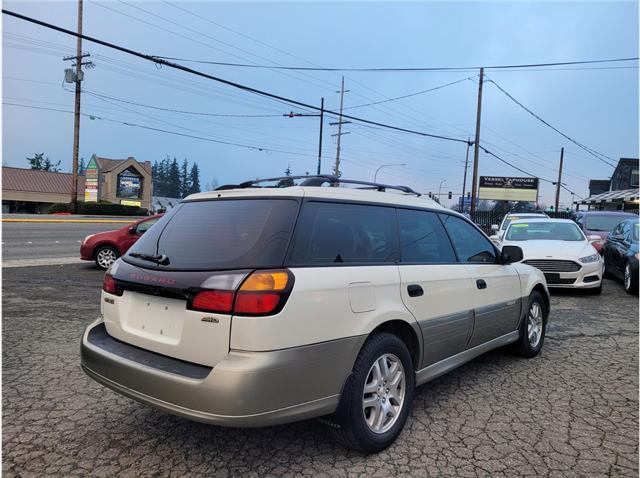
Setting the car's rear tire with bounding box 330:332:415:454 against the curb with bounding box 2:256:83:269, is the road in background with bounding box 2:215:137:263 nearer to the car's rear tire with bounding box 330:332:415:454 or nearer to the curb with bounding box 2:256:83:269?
the curb with bounding box 2:256:83:269

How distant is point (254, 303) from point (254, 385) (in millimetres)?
408

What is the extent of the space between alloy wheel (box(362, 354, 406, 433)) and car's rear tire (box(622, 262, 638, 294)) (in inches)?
302

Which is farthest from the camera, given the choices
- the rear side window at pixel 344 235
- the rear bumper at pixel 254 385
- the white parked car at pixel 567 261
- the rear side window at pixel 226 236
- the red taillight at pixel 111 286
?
the white parked car at pixel 567 261

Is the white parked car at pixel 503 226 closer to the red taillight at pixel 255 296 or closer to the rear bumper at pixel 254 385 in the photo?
the rear bumper at pixel 254 385

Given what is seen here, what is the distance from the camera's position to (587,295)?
29.2ft

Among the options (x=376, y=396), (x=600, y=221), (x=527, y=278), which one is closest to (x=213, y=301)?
(x=376, y=396)

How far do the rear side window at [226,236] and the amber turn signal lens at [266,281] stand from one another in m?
0.07

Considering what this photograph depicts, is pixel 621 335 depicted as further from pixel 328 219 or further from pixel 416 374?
pixel 328 219

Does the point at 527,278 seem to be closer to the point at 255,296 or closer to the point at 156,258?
the point at 255,296

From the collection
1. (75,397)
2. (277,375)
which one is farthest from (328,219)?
(75,397)

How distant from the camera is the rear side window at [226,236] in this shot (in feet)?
8.45

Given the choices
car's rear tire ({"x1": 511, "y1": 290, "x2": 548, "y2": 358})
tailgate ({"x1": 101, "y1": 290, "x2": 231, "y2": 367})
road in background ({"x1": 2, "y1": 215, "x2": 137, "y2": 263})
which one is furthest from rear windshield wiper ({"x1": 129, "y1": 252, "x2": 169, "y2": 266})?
road in background ({"x1": 2, "y1": 215, "x2": 137, "y2": 263})

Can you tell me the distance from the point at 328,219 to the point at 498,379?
2.55 meters

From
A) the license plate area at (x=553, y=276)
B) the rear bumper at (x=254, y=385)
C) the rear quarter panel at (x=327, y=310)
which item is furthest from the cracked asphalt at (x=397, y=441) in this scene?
the license plate area at (x=553, y=276)
